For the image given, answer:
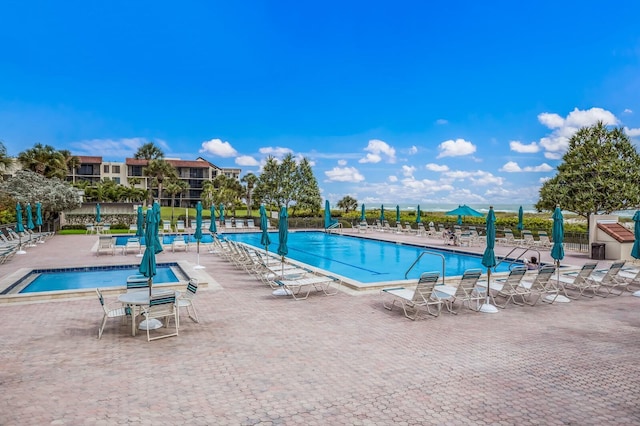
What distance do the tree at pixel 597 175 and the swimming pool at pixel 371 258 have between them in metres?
15.7

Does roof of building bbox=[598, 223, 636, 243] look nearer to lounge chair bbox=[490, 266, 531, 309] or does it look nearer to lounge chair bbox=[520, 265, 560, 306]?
lounge chair bbox=[520, 265, 560, 306]

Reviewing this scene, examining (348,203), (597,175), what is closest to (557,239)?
(597,175)

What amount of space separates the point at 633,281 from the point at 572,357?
26.3ft

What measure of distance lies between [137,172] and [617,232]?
74.8 metres

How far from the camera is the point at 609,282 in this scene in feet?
37.1

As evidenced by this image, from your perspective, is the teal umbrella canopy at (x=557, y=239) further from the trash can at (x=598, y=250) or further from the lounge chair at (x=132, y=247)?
the lounge chair at (x=132, y=247)

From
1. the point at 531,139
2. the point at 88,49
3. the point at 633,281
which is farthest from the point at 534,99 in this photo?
the point at 88,49

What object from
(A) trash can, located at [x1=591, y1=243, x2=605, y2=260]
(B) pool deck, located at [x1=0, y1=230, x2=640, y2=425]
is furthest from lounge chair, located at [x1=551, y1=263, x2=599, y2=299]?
(A) trash can, located at [x1=591, y1=243, x2=605, y2=260]

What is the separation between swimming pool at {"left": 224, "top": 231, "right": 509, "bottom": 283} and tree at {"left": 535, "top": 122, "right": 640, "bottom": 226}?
15748 mm

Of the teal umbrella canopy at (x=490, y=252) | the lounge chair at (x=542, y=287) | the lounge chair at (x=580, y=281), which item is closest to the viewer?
the teal umbrella canopy at (x=490, y=252)

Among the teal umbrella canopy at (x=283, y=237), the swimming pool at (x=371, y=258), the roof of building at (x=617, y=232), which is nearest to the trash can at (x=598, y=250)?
the roof of building at (x=617, y=232)

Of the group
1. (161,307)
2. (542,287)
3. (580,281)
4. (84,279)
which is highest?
(161,307)

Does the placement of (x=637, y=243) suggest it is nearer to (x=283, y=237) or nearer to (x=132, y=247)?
(x=283, y=237)

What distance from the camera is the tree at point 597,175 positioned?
30.2 m
